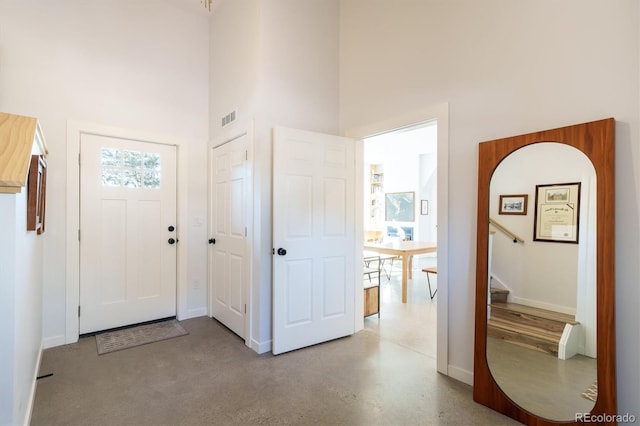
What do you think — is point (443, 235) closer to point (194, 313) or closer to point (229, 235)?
point (229, 235)

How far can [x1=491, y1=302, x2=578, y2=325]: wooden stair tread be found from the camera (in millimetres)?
1799

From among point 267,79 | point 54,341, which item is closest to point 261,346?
point 54,341

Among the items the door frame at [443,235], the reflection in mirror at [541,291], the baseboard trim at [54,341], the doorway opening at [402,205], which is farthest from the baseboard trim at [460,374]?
the baseboard trim at [54,341]

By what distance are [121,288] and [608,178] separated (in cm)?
408

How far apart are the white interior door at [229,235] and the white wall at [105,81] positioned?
217 mm

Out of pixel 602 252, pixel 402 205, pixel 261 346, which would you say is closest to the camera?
pixel 602 252

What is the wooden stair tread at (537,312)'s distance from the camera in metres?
1.80

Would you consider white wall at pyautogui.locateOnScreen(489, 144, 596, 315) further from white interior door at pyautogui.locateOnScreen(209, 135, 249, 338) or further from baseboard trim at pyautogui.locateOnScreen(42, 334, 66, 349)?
baseboard trim at pyautogui.locateOnScreen(42, 334, 66, 349)

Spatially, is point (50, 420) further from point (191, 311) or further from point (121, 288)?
point (191, 311)

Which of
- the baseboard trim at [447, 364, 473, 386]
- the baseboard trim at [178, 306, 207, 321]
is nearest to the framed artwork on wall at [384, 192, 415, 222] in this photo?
the baseboard trim at [178, 306, 207, 321]

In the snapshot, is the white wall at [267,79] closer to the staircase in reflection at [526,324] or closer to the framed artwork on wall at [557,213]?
the staircase in reflection at [526,324]

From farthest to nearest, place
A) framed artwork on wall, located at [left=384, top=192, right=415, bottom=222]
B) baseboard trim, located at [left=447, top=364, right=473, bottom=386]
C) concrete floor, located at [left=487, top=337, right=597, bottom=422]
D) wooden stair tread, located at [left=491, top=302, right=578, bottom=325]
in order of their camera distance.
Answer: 1. framed artwork on wall, located at [left=384, top=192, right=415, bottom=222]
2. baseboard trim, located at [left=447, top=364, right=473, bottom=386]
3. wooden stair tread, located at [left=491, top=302, right=578, bottom=325]
4. concrete floor, located at [left=487, top=337, right=597, bottom=422]

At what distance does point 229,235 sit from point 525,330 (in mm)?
2673

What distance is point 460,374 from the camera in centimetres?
233
